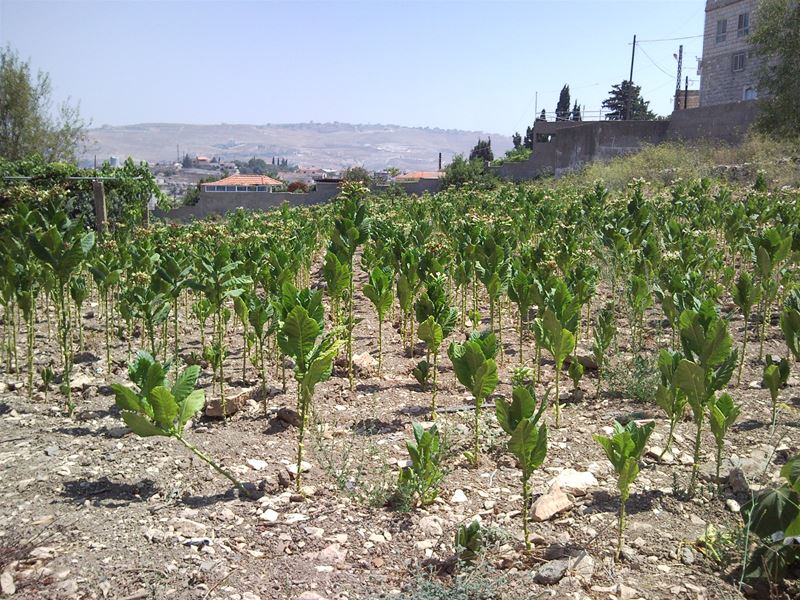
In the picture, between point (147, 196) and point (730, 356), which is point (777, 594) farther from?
point (147, 196)

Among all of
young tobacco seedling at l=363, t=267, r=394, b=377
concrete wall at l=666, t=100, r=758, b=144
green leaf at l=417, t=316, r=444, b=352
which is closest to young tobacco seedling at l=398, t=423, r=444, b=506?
green leaf at l=417, t=316, r=444, b=352

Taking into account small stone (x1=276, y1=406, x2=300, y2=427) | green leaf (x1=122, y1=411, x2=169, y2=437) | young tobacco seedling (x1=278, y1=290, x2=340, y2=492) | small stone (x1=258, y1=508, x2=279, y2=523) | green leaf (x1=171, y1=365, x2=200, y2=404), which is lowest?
small stone (x1=258, y1=508, x2=279, y2=523)

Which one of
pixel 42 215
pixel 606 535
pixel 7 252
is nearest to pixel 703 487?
pixel 606 535

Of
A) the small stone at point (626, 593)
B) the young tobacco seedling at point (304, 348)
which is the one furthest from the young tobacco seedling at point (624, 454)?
the young tobacco seedling at point (304, 348)

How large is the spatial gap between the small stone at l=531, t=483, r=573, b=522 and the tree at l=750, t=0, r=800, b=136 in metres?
24.2

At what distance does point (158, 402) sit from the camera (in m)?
3.61

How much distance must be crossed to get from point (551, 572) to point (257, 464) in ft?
6.62

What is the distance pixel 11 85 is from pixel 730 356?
39.1 meters

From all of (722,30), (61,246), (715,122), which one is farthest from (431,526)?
(722,30)

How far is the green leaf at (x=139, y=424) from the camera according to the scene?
139 inches

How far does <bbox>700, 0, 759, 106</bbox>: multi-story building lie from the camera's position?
1705 inches

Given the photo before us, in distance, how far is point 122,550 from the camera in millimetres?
3402

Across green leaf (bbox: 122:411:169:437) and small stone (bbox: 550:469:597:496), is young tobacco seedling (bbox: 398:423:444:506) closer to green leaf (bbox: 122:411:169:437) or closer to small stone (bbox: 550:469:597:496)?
small stone (bbox: 550:469:597:496)

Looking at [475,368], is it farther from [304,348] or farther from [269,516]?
[269,516]
